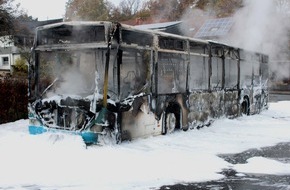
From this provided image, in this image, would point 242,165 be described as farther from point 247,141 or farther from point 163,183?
point 247,141

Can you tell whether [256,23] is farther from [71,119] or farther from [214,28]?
[71,119]

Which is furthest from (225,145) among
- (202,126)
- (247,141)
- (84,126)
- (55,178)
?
(55,178)

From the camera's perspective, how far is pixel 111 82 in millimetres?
8414

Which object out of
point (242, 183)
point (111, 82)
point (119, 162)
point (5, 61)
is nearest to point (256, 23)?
point (111, 82)

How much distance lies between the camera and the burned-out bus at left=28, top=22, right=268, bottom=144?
27.5ft

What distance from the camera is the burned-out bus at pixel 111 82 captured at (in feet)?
27.5

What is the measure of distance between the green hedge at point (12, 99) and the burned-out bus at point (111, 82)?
338cm

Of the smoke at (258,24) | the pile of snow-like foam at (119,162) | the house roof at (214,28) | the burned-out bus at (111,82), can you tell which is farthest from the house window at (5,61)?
the burned-out bus at (111,82)

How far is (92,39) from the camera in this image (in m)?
8.51

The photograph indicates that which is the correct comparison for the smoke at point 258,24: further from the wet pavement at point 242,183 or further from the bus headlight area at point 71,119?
the wet pavement at point 242,183

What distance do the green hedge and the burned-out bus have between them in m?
3.38

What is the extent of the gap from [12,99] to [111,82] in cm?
550

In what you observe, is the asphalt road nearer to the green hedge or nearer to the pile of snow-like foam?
the pile of snow-like foam

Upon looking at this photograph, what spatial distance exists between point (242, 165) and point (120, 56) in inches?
133
